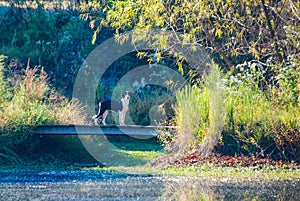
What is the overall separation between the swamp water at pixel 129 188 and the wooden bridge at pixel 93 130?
226 centimetres

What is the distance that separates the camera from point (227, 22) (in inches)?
589

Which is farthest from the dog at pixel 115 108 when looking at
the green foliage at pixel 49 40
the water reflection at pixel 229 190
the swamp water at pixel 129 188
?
the water reflection at pixel 229 190

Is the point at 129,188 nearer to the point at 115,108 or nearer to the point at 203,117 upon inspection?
the point at 203,117

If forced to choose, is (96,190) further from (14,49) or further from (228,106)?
(14,49)

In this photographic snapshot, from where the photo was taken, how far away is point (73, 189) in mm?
9883

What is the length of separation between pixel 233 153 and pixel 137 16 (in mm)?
4765

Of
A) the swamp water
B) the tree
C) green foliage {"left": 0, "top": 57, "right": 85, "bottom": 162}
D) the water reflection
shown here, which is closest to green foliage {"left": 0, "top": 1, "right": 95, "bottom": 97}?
green foliage {"left": 0, "top": 57, "right": 85, "bottom": 162}

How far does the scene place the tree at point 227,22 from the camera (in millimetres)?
14219

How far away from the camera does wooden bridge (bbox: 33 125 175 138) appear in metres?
14.0

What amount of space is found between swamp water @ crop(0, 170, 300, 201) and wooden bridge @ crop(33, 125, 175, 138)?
2.26 meters

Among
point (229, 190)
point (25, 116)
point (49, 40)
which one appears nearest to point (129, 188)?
point (229, 190)

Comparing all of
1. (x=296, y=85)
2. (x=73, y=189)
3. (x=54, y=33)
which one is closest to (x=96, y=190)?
(x=73, y=189)

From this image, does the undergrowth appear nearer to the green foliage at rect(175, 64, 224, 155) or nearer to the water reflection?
the green foliage at rect(175, 64, 224, 155)

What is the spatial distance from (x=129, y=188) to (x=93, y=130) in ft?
14.8
